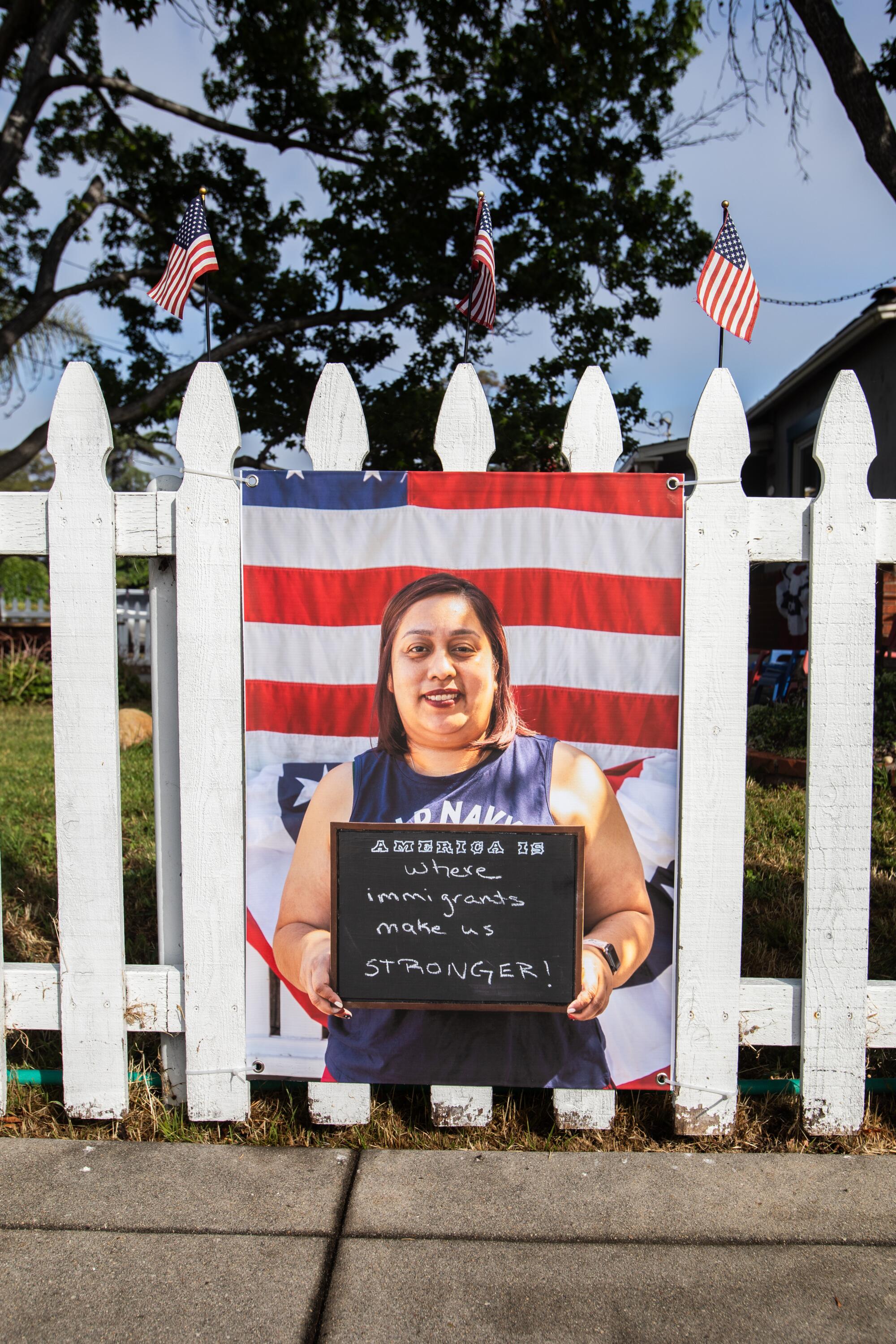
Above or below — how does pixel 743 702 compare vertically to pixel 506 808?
above

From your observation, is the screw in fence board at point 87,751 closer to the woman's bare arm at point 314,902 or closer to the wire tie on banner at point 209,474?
the wire tie on banner at point 209,474

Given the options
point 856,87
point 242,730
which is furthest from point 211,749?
point 856,87

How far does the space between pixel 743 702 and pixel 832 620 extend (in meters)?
0.31

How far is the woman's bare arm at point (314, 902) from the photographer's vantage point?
2432 mm

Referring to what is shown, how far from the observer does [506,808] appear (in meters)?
2.40

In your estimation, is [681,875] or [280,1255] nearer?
[280,1255]

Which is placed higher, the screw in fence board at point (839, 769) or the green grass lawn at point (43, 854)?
the screw in fence board at point (839, 769)

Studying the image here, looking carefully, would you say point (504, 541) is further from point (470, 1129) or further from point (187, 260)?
point (187, 260)

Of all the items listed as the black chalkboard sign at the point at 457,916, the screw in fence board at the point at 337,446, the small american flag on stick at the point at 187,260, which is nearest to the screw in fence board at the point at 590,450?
the black chalkboard sign at the point at 457,916

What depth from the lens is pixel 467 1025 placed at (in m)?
2.44

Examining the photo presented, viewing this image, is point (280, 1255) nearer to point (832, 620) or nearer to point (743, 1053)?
point (743, 1053)

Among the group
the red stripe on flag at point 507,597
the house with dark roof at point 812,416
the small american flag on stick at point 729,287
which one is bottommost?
the red stripe on flag at point 507,597

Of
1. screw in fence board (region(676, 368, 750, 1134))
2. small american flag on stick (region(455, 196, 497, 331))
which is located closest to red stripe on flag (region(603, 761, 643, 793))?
screw in fence board (region(676, 368, 750, 1134))

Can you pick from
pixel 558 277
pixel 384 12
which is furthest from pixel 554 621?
pixel 384 12
